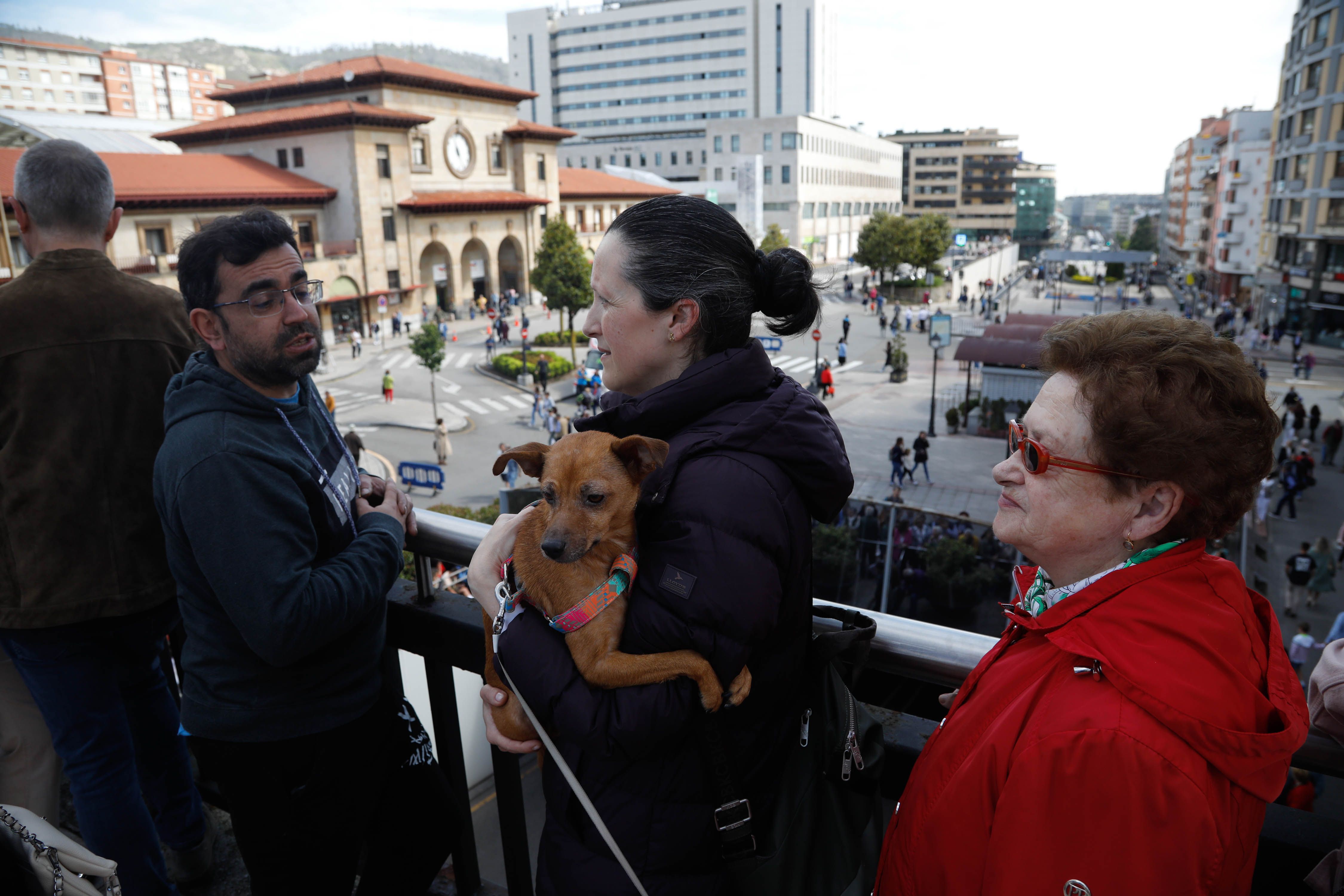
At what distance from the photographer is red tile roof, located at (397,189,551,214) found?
180 ft

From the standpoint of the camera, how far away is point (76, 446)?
9.61 feet

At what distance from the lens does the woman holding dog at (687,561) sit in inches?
66.6

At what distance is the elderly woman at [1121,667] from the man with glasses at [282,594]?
1.70 meters

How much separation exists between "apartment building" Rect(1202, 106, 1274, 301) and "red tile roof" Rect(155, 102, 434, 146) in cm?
A: 6947

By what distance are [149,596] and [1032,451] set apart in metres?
3.02

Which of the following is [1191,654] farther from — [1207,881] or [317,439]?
[317,439]

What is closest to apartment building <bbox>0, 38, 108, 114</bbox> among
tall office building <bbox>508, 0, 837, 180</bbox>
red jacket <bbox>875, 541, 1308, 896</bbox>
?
tall office building <bbox>508, 0, 837, 180</bbox>

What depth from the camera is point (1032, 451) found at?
1883mm

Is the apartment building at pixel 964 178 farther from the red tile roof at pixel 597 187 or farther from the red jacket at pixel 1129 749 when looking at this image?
the red jacket at pixel 1129 749

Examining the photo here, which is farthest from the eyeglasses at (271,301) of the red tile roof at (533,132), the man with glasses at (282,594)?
the red tile roof at (533,132)

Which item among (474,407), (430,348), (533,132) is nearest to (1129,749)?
(430,348)

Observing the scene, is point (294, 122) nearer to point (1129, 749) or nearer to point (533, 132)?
point (533, 132)

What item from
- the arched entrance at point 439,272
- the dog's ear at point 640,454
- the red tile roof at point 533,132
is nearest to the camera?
the dog's ear at point 640,454

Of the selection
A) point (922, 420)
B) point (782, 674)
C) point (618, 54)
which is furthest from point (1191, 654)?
point (618, 54)
